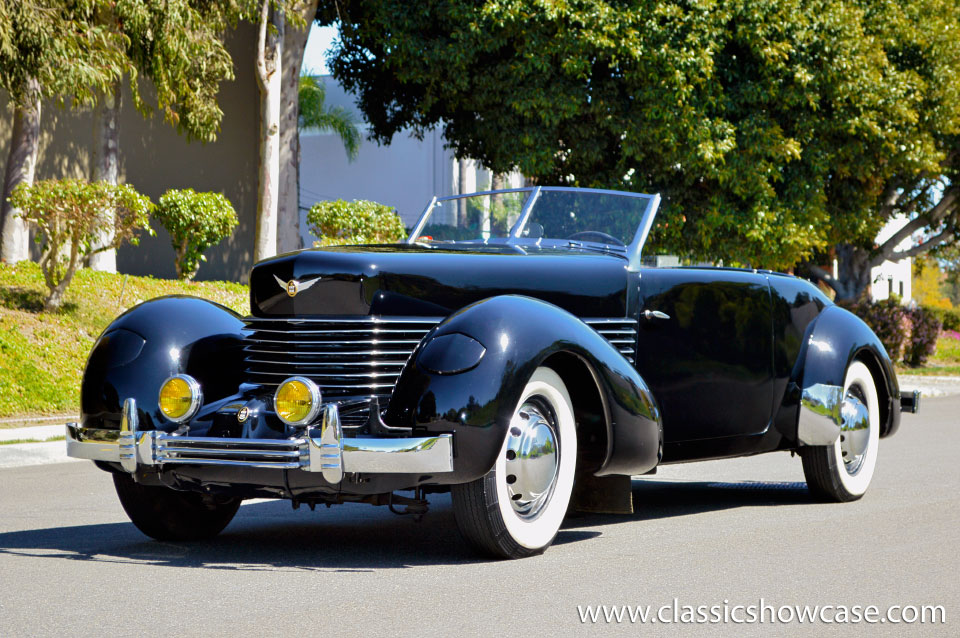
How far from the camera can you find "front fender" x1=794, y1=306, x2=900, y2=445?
277 inches

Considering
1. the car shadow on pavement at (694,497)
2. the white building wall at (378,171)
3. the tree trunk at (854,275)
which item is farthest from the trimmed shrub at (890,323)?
the car shadow on pavement at (694,497)

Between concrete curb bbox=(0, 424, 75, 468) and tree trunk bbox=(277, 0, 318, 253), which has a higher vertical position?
tree trunk bbox=(277, 0, 318, 253)

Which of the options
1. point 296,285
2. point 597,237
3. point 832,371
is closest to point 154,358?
point 296,285

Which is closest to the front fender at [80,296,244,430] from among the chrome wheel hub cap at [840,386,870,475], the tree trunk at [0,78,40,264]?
the chrome wheel hub cap at [840,386,870,475]

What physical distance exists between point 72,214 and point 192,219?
166 inches

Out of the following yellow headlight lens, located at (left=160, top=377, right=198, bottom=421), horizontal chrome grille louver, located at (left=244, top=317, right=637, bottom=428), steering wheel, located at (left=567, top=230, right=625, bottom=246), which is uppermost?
steering wheel, located at (left=567, top=230, right=625, bottom=246)

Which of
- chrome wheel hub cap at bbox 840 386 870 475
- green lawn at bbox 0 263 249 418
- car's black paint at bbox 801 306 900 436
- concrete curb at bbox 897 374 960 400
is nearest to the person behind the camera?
car's black paint at bbox 801 306 900 436

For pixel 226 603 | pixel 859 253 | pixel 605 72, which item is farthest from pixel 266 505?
pixel 859 253

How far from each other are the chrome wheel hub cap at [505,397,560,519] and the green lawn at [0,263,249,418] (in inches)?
348

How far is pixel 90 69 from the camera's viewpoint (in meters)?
14.5

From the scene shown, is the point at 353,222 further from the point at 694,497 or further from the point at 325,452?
the point at 325,452

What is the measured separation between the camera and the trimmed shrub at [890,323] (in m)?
26.4

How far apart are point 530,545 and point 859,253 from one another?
32.1 meters

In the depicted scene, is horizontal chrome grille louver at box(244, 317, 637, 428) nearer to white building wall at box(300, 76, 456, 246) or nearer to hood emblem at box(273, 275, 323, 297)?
hood emblem at box(273, 275, 323, 297)
